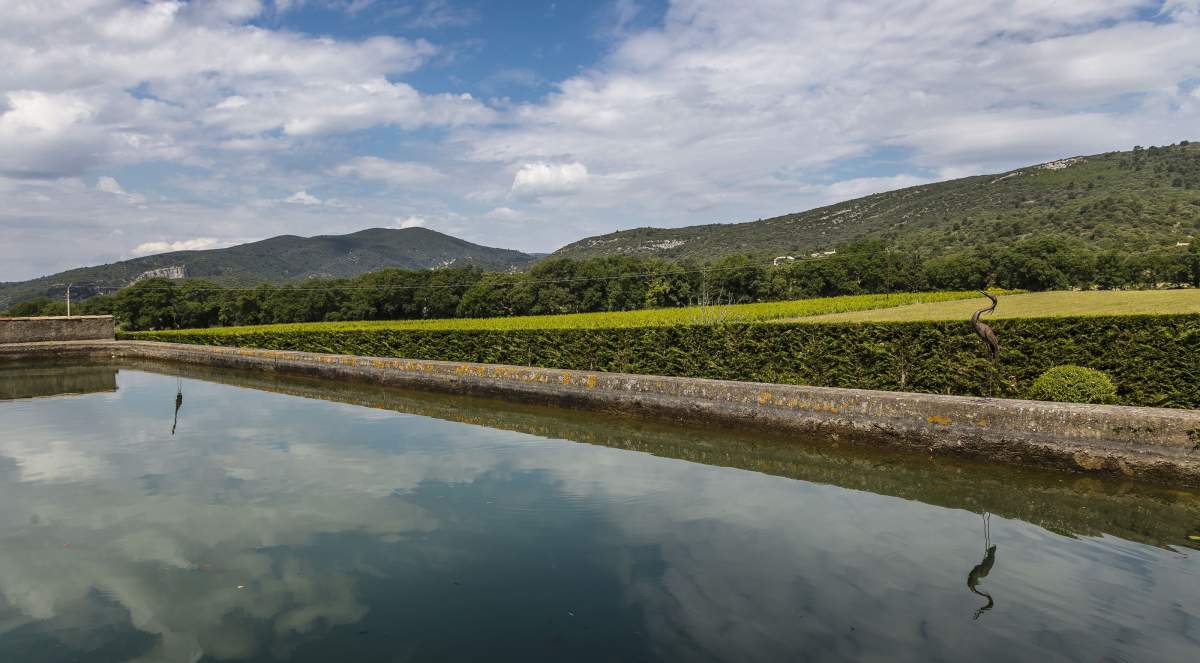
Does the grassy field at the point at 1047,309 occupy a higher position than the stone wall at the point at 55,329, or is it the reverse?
the grassy field at the point at 1047,309

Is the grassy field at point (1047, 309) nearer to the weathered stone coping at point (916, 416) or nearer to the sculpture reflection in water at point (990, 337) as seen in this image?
the weathered stone coping at point (916, 416)

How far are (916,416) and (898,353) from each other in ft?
6.61

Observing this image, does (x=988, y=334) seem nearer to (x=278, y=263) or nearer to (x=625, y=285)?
(x=625, y=285)

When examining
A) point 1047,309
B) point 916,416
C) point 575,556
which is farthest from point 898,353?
point 1047,309

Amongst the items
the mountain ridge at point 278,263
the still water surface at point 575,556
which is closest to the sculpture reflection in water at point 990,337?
the still water surface at point 575,556

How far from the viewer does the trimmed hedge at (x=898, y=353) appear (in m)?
8.57

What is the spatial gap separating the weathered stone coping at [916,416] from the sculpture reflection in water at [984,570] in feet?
9.06

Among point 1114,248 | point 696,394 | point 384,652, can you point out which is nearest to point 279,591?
point 384,652

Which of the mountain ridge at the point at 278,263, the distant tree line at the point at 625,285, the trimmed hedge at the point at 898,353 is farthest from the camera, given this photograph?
the mountain ridge at the point at 278,263

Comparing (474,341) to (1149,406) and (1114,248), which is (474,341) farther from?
(1114,248)

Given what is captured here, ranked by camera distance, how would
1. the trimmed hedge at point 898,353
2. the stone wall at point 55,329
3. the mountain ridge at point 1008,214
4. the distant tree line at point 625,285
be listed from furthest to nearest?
the mountain ridge at point 1008,214
the distant tree line at point 625,285
the stone wall at point 55,329
the trimmed hedge at point 898,353

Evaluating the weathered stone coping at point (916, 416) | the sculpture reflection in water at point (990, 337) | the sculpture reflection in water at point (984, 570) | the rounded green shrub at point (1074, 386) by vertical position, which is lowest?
the sculpture reflection in water at point (984, 570)

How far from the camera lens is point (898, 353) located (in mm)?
10711

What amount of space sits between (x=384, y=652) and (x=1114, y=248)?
6604 centimetres
